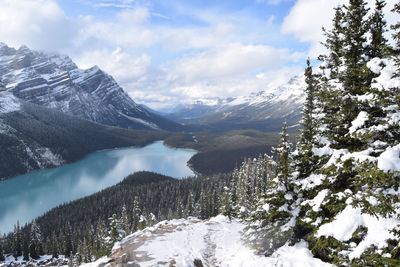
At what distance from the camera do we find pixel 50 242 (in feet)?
497

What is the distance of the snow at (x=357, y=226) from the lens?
51.1 feet

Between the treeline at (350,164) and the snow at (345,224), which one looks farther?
the snow at (345,224)

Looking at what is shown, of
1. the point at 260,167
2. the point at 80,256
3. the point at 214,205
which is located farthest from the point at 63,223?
the point at 260,167

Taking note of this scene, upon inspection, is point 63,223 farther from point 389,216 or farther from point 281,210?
point 389,216

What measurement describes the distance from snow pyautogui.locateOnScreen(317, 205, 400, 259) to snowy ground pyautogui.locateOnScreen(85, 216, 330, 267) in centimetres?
→ 605

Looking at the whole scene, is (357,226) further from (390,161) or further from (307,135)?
(307,135)

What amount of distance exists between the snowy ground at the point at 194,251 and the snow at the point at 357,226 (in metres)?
6.05

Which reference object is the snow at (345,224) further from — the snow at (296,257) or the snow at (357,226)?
the snow at (296,257)

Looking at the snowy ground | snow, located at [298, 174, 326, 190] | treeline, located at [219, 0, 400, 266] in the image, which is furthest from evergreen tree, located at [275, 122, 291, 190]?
the snowy ground

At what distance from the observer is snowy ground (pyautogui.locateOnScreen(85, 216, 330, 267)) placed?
26.7 meters

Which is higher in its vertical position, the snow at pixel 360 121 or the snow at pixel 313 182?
the snow at pixel 360 121

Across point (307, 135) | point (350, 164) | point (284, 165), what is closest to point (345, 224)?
point (350, 164)

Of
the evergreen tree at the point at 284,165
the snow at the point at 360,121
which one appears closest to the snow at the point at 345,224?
the snow at the point at 360,121

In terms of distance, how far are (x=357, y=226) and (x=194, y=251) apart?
21219 millimetres
